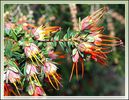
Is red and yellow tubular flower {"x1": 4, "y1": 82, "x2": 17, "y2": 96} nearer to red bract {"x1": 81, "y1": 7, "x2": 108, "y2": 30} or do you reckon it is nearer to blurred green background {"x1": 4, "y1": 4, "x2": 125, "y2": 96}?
blurred green background {"x1": 4, "y1": 4, "x2": 125, "y2": 96}

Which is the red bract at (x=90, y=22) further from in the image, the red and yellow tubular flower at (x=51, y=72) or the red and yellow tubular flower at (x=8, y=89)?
the red and yellow tubular flower at (x=8, y=89)

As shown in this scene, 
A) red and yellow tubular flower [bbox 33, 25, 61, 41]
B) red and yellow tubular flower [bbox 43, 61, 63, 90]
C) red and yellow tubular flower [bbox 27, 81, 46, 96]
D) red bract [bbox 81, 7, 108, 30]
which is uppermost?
red bract [bbox 81, 7, 108, 30]

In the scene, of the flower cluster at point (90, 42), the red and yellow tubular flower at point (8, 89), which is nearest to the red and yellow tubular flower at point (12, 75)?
the red and yellow tubular flower at point (8, 89)

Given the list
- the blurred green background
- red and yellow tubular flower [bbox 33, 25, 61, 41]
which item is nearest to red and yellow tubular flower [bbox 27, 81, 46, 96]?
the blurred green background

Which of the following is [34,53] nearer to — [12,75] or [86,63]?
[12,75]

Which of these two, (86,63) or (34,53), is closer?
(34,53)

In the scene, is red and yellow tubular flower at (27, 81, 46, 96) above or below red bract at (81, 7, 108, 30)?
below

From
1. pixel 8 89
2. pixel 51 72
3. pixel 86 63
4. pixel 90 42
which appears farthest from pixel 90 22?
pixel 86 63

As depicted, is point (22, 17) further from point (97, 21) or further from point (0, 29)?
point (97, 21)

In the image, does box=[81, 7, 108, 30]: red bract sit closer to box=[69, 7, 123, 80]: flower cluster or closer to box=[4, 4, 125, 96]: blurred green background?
box=[69, 7, 123, 80]: flower cluster

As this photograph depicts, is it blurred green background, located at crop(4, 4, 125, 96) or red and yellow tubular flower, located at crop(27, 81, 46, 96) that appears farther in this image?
blurred green background, located at crop(4, 4, 125, 96)

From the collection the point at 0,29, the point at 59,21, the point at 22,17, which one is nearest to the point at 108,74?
the point at 59,21

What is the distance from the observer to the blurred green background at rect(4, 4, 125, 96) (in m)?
1.94

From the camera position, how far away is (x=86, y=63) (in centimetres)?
251
